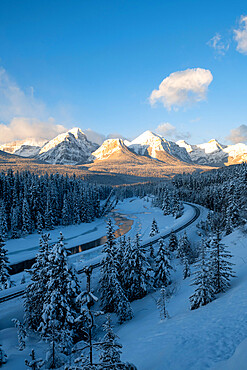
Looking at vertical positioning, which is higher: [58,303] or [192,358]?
[192,358]

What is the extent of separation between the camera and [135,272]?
25.4 m

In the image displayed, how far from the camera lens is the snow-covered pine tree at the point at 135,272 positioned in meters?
25.2

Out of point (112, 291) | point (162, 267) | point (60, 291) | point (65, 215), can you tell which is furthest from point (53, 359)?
point (65, 215)

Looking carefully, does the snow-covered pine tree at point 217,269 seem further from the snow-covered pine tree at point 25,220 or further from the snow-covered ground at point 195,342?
the snow-covered pine tree at point 25,220

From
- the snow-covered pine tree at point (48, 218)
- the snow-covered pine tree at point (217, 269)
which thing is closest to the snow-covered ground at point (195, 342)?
the snow-covered pine tree at point (217, 269)

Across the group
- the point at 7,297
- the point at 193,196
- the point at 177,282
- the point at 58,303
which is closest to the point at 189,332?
the point at 58,303

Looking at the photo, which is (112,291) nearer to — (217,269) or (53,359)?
(53,359)

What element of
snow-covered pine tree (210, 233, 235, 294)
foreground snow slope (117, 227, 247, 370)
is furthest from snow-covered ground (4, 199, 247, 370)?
snow-covered pine tree (210, 233, 235, 294)

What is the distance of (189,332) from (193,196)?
111772mm

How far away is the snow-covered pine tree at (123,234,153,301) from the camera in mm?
25219

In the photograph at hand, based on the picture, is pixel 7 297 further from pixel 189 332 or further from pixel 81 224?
pixel 81 224

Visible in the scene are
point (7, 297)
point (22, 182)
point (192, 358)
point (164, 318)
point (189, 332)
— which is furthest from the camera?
point (22, 182)

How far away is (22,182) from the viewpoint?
75500 mm

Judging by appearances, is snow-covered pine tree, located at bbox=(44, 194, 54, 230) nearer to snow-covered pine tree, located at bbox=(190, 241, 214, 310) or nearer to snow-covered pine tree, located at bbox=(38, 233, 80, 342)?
snow-covered pine tree, located at bbox=(38, 233, 80, 342)
